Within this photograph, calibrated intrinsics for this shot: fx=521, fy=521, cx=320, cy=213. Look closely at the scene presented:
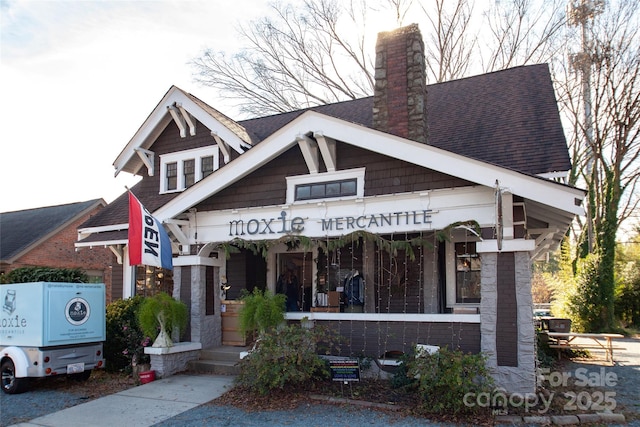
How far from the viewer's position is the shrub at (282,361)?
8.04 m

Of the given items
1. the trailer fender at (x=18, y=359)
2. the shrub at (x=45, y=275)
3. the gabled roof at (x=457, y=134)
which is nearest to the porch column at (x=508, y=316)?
the gabled roof at (x=457, y=134)

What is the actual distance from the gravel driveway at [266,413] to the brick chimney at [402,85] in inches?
229

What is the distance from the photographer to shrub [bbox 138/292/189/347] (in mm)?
9977

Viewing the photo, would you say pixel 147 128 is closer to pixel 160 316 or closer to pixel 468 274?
pixel 160 316

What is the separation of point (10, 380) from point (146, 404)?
319cm

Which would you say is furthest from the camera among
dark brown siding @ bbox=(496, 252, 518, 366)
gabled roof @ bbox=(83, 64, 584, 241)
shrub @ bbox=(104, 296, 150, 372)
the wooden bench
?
the wooden bench

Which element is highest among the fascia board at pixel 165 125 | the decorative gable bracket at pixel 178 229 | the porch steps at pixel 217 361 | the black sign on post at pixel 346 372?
the fascia board at pixel 165 125

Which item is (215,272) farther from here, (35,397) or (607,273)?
(607,273)

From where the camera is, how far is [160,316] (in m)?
9.98

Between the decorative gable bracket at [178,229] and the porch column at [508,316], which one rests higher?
the decorative gable bracket at [178,229]

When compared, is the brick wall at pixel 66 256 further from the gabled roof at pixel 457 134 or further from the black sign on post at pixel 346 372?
the black sign on post at pixel 346 372

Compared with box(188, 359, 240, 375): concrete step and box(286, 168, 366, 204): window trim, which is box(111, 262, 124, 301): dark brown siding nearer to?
box(188, 359, 240, 375): concrete step

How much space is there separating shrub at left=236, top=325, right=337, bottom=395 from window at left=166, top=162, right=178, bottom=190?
748 cm

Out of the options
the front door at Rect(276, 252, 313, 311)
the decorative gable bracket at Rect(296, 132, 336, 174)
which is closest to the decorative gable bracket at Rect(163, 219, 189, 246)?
the front door at Rect(276, 252, 313, 311)
